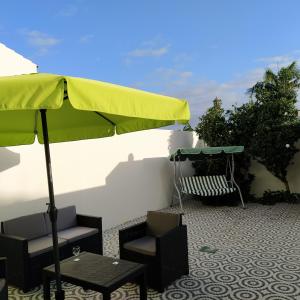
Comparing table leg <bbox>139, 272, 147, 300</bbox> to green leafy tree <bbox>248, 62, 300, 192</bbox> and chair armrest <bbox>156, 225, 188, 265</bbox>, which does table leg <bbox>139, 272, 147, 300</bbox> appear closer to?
chair armrest <bbox>156, 225, 188, 265</bbox>

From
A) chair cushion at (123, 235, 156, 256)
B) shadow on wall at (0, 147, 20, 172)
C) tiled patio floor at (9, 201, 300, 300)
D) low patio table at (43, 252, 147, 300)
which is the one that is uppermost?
shadow on wall at (0, 147, 20, 172)

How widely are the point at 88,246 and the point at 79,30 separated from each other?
6.97m

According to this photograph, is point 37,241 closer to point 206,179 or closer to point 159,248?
point 159,248

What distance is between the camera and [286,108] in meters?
8.24

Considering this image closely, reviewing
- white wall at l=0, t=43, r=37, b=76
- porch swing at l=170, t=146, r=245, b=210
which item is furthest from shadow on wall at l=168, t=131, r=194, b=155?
white wall at l=0, t=43, r=37, b=76

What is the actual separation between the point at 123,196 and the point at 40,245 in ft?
10.8

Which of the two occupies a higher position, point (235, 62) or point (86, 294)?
point (235, 62)

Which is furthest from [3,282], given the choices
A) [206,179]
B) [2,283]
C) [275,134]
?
[275,134]

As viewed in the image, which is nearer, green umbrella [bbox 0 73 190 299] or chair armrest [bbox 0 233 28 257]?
green umbrella [bbox 0 73 190 299]

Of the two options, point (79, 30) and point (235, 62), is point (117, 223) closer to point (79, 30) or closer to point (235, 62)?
point (79, 30)

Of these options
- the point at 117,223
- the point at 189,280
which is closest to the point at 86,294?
the point at 189,280

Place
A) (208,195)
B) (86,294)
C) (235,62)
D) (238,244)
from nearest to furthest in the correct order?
(86,294)
(238,244)
(208,195)
(235,62)

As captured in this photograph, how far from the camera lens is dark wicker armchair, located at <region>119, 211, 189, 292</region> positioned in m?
3.38

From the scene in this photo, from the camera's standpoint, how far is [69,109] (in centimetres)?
309
